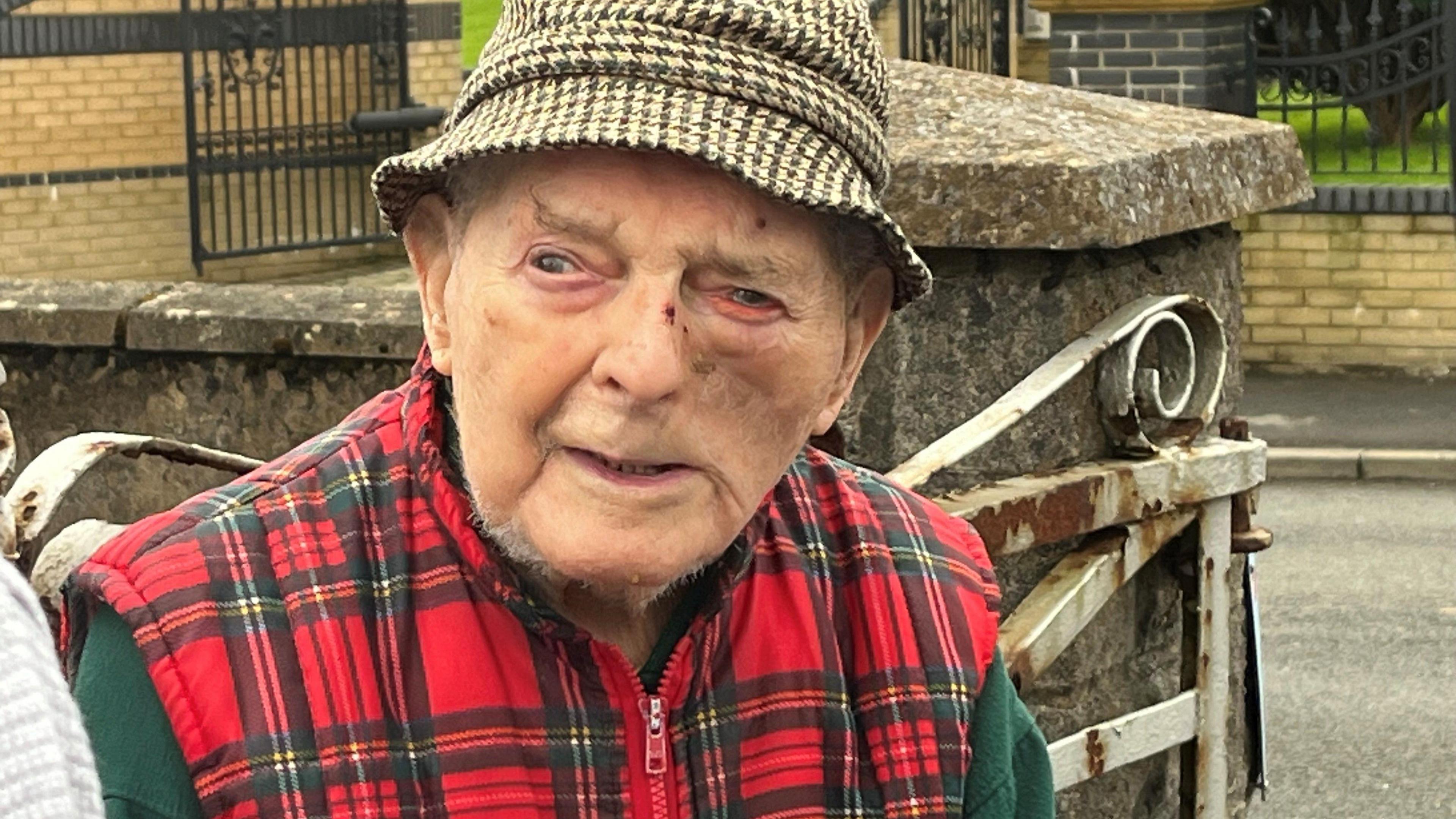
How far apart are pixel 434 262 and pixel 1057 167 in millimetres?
1365

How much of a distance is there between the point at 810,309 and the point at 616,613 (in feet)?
0.94

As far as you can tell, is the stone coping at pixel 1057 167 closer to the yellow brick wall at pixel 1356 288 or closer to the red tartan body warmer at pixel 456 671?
the red tartan body warmer at pixel 456 671

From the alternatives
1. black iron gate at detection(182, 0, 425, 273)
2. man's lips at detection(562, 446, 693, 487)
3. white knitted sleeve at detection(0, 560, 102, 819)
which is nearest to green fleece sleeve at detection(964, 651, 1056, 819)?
man's lips at detection(562, 446, 693, 487)

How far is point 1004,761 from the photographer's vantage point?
195 centimetres

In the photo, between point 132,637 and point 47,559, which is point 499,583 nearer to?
point 132,637

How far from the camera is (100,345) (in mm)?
4172

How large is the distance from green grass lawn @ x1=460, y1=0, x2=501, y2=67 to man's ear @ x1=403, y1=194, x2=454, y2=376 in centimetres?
2503

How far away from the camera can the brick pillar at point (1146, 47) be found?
1257 centimetres

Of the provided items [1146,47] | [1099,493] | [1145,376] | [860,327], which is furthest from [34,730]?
[1146,47]

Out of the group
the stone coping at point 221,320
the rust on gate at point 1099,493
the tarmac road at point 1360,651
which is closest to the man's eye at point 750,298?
the rust on gate at point 1099,493

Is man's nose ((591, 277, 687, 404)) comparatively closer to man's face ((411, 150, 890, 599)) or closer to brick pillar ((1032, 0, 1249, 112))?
man's face ((411, 150, 890, 599))

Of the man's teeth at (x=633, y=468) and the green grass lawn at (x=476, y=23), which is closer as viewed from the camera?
the man's teeth at (x=633, y=468)

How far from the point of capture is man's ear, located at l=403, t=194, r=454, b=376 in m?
1.89

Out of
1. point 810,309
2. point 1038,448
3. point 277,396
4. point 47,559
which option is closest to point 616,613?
point 810,309
